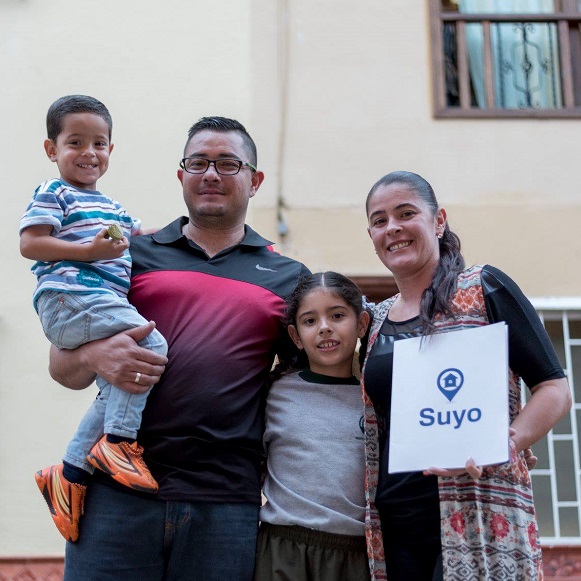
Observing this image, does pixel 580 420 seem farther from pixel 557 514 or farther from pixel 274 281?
pixel 274 281

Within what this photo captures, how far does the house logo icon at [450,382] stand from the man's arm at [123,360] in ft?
2.86

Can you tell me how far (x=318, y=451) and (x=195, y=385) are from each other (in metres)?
0.44

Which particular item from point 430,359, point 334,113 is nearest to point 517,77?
point 334,113

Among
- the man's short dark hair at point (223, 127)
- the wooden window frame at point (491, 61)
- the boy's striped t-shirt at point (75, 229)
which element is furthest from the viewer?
the wooden window frame at point (491, 61)

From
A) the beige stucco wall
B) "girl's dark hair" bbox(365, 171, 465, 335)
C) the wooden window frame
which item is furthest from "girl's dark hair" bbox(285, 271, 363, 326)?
the wooden window frame

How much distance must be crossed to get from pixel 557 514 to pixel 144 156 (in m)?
3.69

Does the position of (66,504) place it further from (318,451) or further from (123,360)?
(318,451)

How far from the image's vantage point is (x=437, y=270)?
2.73 metres

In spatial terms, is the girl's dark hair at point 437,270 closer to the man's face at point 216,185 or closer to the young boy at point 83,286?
→ the man's face at point 216,185

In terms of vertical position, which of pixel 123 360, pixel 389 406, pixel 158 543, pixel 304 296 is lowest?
pixel 158 543

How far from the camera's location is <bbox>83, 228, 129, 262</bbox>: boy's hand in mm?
2762

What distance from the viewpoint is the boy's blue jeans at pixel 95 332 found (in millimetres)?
2748

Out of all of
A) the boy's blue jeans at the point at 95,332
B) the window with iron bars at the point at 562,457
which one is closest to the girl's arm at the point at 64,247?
the boy's blue jeans at the point at 95,332

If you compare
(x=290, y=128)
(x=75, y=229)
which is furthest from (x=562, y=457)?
(x=75, y=229)
